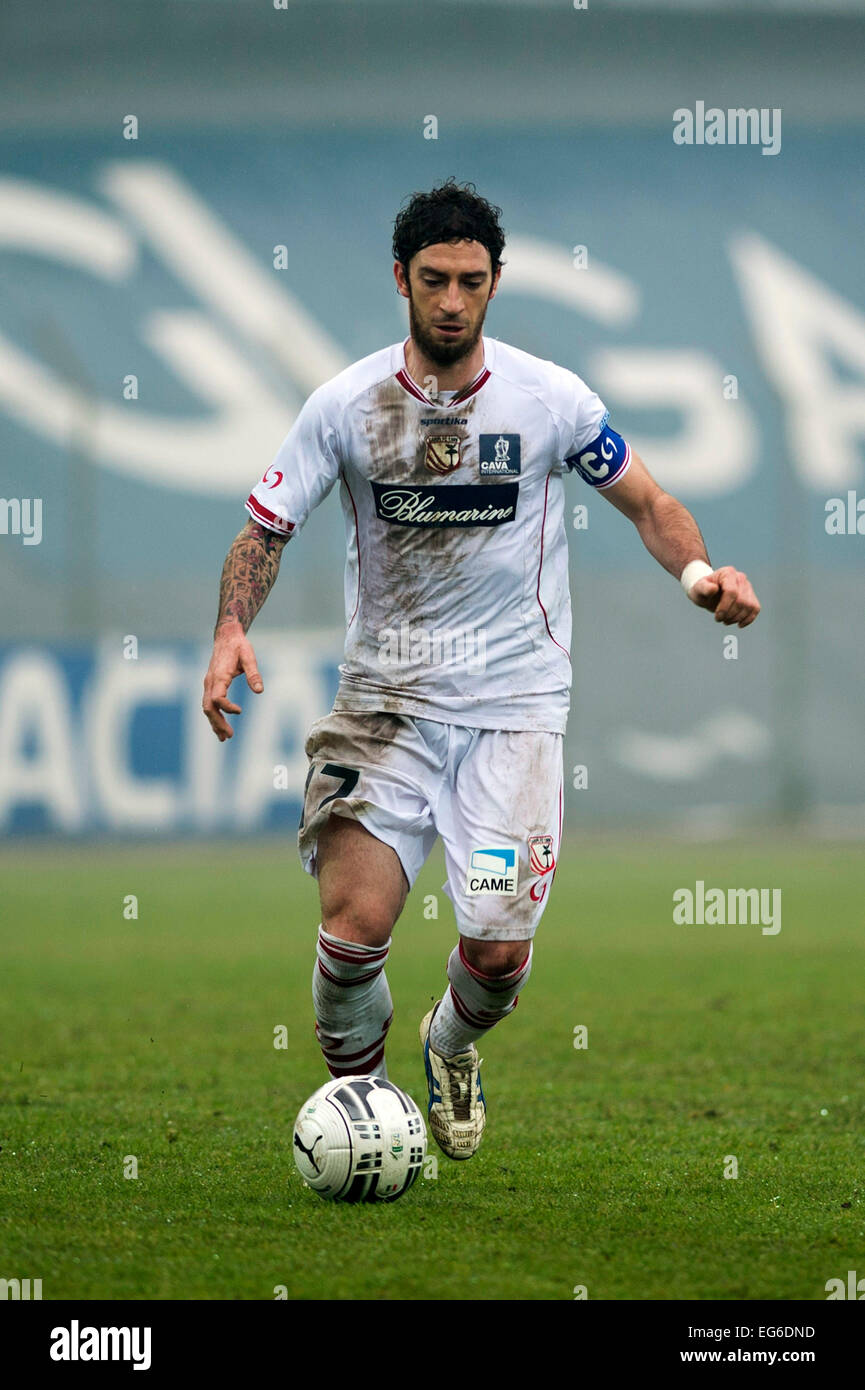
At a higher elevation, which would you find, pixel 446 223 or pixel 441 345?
pixel 446 223

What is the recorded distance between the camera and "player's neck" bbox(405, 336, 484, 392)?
5.21 metres

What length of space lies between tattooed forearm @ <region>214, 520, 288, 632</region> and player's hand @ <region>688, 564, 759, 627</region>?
1172 millimetres

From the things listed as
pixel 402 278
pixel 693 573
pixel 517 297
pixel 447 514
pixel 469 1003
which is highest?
pixel 517 297

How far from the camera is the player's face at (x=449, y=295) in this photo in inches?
198

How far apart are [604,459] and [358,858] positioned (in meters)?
1.38

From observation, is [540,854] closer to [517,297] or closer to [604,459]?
[604,459]

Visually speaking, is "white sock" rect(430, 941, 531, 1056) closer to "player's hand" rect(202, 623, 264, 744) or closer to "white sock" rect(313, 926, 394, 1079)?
"white sock" rect(313, 926, 394, 1079)

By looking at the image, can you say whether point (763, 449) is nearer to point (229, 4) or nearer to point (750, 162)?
point (750, 162)

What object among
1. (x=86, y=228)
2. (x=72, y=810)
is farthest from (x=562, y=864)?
(x=86, y=228)

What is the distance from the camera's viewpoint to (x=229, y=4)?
3306cm

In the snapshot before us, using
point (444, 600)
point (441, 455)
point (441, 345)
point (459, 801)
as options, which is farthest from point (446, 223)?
point (459, 801)

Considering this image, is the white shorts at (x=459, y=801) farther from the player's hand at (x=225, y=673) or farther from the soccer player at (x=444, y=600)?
the player's hand at (x=225, y=673)

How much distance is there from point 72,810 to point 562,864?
18.6 feet

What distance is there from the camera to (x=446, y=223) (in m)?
5.04
